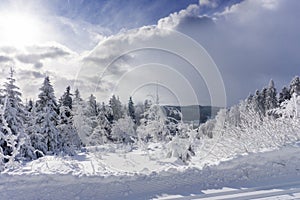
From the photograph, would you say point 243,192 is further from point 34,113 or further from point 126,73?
point 34,113

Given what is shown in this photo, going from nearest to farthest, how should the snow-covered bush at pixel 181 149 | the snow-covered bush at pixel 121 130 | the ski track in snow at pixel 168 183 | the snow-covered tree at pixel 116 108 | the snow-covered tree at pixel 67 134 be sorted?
1. the ski track in snow at pixel 168 183
2. the snow-covered bush at pixel 181 149
3. the snow-covered tree at pixel 67 134
4. the snow-covered bush at pixel 121 130
5. the snow-covered tree at pixel 116 108

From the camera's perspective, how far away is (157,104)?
2070 centimetres

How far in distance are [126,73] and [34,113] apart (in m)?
10.8

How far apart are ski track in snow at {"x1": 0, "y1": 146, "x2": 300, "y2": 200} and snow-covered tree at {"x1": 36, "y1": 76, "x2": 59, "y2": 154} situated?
1723 cm

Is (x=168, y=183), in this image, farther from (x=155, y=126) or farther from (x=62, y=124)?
(x=62, y=124)

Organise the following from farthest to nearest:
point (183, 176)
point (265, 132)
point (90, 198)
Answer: point (265, 132)
point (183, 176)
point (90, 198)

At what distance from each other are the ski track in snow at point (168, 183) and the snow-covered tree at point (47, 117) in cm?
1723

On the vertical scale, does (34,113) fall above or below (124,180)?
above

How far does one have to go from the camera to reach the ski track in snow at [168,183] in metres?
5.31

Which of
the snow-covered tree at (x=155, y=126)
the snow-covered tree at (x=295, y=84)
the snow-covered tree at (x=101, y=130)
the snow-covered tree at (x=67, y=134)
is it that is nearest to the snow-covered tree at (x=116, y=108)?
the snow-covered tree at (x=101, y=130)

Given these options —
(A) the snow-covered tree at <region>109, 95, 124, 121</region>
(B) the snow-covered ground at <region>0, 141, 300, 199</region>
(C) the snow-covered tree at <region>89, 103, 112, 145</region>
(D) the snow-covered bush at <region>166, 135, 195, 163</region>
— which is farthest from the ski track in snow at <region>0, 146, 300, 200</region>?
(A) the snow-covered tree at <region>109, 95, 124, 121</region>

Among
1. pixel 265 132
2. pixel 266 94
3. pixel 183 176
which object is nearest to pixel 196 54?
pixel 265 132

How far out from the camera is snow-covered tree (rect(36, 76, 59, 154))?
901 inches

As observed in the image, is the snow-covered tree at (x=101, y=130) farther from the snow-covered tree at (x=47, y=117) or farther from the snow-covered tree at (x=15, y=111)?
the snow-covered tree at (x=15, y=111)
